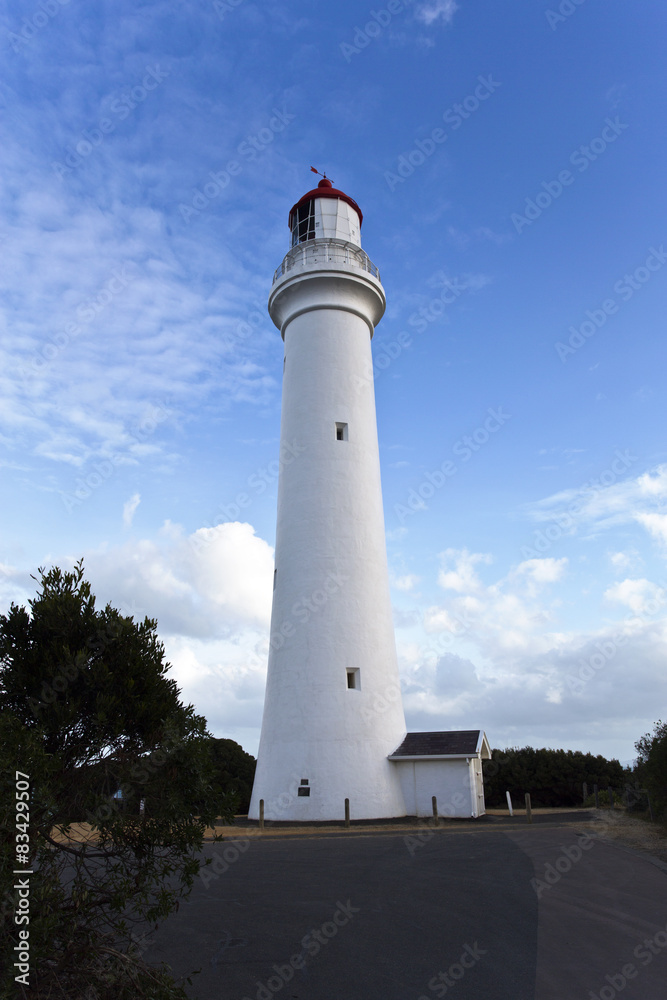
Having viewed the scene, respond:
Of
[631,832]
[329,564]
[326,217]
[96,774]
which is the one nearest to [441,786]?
[631,832]

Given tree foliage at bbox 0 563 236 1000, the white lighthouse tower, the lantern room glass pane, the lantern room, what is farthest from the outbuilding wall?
the lantern room glass pane

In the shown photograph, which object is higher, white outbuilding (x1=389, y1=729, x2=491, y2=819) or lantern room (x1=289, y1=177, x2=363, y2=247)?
lantern room (x1=289, y1=177, x2=363, y2=247)

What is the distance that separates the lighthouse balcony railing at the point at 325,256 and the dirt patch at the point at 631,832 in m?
19.7

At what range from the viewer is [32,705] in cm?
531

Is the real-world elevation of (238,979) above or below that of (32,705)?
below

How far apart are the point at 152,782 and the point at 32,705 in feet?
3.78

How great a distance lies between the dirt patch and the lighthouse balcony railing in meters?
19.7

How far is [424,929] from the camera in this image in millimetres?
7734

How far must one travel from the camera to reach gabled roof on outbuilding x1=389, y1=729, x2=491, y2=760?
68.8ft

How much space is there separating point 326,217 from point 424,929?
81.3 feet

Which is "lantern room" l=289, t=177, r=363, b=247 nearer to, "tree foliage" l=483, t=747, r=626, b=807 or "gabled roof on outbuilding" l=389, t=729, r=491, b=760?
"gabled roof on outbuilding" l=389, t=729, r=491, b=760

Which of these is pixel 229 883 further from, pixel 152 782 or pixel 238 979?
pixel 152 782

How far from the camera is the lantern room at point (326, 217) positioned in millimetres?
26281

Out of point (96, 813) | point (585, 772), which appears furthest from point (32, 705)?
point (585, 772)
